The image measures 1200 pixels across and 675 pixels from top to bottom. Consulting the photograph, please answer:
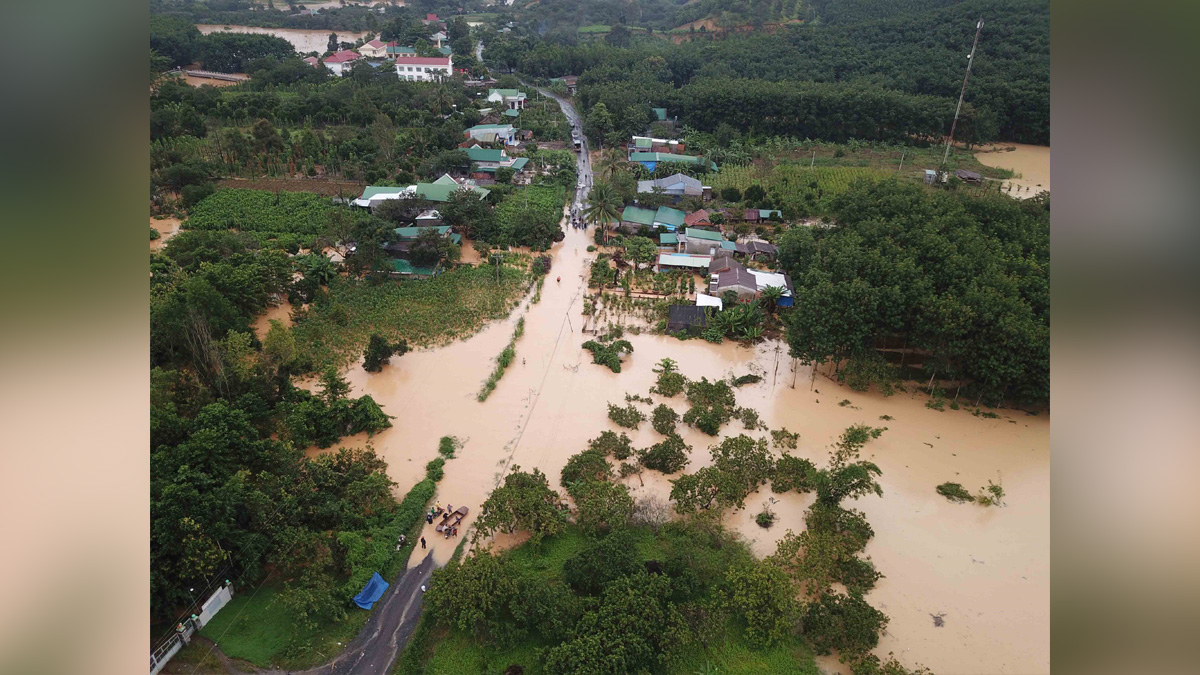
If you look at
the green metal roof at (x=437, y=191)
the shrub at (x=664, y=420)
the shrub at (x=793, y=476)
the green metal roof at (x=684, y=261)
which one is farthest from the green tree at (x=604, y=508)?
the green metal roof at (x=437, y=191)

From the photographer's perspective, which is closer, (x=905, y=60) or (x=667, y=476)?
(x=667, y=476)

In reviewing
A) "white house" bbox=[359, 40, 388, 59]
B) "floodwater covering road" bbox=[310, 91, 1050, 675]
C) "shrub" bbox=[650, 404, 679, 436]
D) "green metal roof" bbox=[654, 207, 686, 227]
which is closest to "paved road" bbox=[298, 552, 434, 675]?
"floodwater covering road" bbox=[310, 91, 1050, 675]

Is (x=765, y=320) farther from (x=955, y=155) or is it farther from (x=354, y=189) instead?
(x=955, y=155)

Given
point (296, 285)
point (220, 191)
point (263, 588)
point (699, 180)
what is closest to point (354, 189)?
point (220, 191)

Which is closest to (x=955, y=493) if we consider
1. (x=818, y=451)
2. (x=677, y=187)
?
(x=818, y=451)

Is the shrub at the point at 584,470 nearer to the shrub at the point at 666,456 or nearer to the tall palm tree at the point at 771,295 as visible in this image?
the shrub at the point at 666,456

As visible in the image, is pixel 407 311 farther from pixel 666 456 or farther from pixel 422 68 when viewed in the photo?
pixel 422 68
